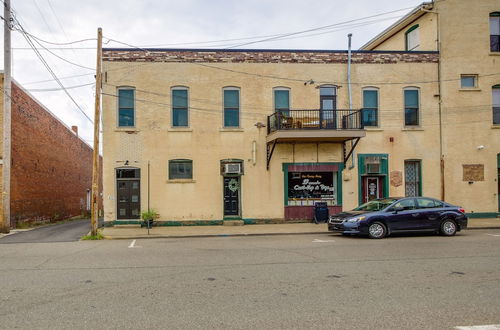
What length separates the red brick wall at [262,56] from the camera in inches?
776

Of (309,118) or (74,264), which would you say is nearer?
(74,264)

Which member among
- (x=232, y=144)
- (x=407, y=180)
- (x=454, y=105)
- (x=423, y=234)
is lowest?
(x=423, y=234)

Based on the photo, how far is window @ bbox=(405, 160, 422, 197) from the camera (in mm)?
20969

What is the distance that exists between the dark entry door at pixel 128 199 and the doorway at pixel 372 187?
10.6m

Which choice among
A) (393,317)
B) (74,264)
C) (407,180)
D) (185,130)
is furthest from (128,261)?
(407,180)

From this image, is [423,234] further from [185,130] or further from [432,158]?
[185,130]

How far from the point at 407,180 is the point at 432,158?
1596 mm

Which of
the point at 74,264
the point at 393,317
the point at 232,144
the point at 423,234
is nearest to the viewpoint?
the point at 393,317

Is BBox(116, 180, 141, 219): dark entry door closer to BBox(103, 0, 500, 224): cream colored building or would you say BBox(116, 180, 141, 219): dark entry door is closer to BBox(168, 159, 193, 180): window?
BBox(103, 0, 500, 224): cream colored building

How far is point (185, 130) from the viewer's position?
1992 cm

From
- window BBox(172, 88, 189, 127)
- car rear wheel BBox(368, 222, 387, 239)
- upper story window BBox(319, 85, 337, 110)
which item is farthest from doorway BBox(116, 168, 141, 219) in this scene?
car rear wheel BBox(368, 222, 387, 239)

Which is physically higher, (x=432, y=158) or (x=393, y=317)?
(x=432, y=158)

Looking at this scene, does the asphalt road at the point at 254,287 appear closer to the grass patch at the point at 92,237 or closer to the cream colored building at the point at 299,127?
the grass patch at the point at 92,237

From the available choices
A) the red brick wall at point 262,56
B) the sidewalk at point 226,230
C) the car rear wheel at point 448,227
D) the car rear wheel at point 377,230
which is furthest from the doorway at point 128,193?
the car rear wheel at point 448,227
